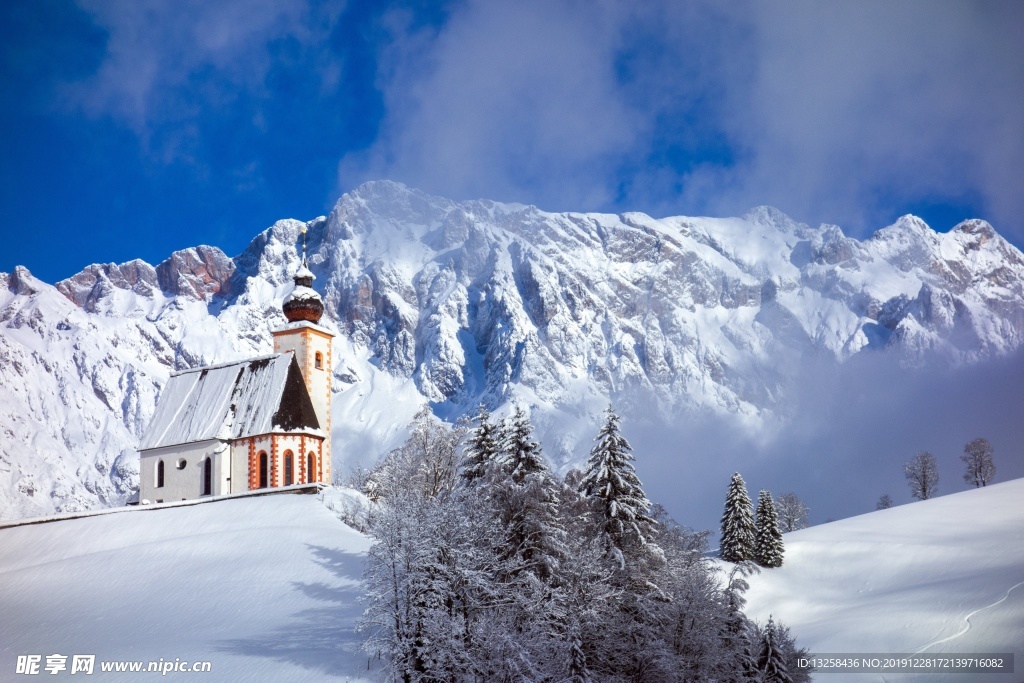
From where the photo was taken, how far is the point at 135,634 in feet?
106

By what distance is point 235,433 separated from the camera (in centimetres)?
5784

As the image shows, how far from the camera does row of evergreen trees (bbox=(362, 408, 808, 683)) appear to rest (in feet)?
94.9

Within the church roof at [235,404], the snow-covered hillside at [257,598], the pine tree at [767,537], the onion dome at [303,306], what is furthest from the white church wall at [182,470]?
the pine tree at [767,537]

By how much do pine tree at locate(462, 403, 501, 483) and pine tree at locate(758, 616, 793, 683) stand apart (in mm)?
15156

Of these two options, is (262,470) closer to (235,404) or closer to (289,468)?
(289,468)

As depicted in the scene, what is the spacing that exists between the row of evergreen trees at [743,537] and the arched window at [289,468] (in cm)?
3958

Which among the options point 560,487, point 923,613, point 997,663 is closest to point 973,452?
point 923,613

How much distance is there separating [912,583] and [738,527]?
48.0 feet

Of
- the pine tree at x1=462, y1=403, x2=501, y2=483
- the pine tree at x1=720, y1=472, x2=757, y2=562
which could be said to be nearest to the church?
the pine tree at x1=462, y1=403, x2=501, y2=483

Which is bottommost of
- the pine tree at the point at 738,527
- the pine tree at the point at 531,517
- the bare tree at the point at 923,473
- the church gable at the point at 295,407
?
the pine tree at the point at 531,517

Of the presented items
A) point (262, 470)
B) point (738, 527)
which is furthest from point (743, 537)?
point (262, 470)

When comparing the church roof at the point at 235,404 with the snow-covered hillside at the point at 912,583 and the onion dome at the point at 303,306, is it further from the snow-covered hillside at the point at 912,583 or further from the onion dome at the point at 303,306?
the snow-covered hillside at the point at 912,583

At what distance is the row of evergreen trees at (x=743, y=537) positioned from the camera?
80875mm

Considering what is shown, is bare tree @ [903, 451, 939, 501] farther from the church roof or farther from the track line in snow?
the church roof
